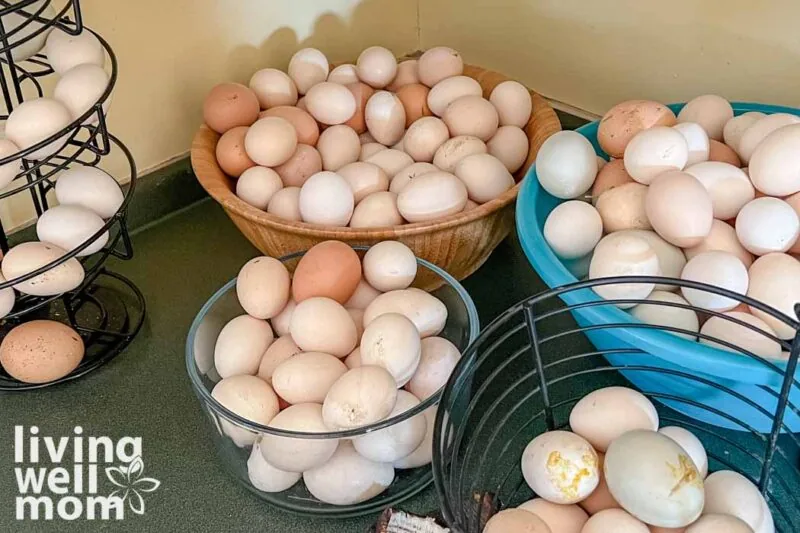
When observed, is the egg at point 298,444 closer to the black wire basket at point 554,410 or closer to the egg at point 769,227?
the black wire basket at point 554,410

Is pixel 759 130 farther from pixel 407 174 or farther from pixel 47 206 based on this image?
pixel 47 206

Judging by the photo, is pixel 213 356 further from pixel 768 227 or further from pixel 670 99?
pixel 670 99

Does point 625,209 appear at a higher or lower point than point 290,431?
higher

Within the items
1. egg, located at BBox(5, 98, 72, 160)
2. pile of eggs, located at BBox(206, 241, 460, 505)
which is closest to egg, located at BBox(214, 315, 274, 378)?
pile of eggs, located at BBox(206, 241, 460, 505)

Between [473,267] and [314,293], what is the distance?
0.22 m

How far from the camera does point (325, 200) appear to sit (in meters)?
0.73

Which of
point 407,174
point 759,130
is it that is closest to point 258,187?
point 407,174

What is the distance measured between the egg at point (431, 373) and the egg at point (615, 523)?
16 cm

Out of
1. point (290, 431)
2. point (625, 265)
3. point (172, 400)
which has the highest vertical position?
point (625, 265)

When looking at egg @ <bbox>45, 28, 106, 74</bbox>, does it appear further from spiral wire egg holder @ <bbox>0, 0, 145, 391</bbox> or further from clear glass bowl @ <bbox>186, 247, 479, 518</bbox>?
clear glass bowl @ <bbox>186, 247, 479, 518</bbox>

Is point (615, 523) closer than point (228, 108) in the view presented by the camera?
Yes

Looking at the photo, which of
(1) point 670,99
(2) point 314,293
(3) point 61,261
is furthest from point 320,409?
(1) point 670,99

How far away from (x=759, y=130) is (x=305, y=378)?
0.41 meters

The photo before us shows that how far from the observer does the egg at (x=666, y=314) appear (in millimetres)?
557
